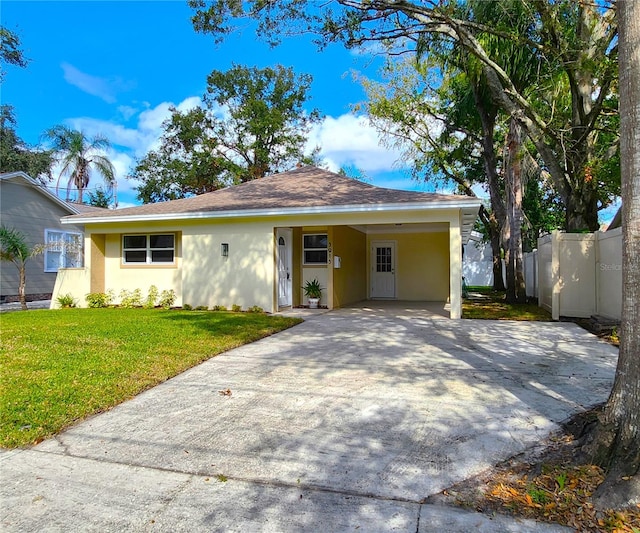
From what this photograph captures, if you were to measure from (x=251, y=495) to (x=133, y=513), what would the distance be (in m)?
0.69

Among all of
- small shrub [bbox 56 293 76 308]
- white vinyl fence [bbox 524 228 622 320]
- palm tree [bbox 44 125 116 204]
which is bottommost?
small shrub [bbox 56 293 76 308]

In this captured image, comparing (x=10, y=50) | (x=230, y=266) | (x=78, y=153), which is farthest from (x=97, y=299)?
(x=78, y=153)

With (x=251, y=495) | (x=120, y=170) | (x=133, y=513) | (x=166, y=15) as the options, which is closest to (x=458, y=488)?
(x=251, y=495)

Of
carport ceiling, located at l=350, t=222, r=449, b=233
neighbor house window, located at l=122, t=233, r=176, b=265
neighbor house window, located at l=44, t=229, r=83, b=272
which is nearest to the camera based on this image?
neighbor house window, located at l=122, t=233, r=176, b=265

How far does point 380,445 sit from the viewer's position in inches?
131

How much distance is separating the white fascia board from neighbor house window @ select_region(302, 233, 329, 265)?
2.12 metres

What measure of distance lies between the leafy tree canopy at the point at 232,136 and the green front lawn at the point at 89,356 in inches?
751

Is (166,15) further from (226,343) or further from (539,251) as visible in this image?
(539,251)

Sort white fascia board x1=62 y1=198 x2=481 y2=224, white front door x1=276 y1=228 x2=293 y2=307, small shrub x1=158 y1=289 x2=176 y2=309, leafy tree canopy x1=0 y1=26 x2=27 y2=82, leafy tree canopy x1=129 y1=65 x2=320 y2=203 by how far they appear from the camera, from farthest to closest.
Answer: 1. leafy tree canopy x1=129 y1=65 x2=320 y2=203
2. leafy tree canopy x1=0 y1=26 x2=27 y2=82
3. small shrub x1=158 y1=289 x2=176 y2=309
4. white front door x1=276 y1=228 x2=293 y2=307
5. white fascia board x1=62 y1=198 x2=481 y2=224

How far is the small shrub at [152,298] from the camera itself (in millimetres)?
12523

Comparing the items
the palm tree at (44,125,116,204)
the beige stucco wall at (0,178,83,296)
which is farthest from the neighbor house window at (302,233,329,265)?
the palm tree at (44,125,116,204)

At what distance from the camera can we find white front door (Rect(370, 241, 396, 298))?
1619cm

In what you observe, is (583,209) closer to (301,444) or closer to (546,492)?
(546,492)

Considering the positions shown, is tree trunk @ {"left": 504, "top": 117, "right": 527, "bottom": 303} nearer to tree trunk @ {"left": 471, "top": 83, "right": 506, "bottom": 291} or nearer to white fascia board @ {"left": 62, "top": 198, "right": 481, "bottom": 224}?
tree trunk @ {"left": 471, "top": 83, "right": 506, "bottom": 291}
